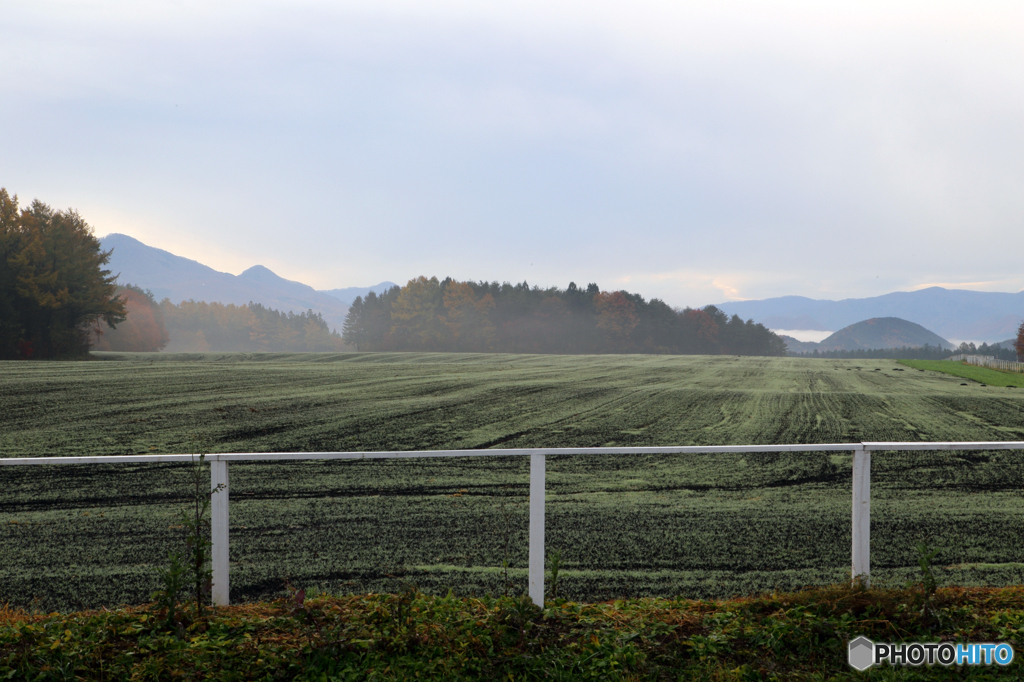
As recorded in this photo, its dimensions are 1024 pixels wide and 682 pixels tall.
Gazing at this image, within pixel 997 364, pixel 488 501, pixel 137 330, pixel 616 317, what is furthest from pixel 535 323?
pixel 488 501

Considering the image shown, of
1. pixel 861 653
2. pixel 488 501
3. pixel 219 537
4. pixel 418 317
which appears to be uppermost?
pixel 418 317

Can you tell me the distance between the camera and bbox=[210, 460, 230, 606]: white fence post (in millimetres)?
4223

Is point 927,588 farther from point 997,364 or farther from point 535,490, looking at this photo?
point 997,364

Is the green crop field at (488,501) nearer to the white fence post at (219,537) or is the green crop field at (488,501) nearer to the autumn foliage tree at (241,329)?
the white fence post at (219,537)

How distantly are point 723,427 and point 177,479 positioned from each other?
48.0ft

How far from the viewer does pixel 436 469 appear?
38.1ft

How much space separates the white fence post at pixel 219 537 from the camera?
4223 mm

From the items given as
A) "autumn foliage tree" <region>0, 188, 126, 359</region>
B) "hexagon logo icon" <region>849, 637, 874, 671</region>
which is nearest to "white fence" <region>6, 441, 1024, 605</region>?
"hexagon logo icon" <region>849, 637, 874, 671</region>

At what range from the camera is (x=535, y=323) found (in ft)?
333

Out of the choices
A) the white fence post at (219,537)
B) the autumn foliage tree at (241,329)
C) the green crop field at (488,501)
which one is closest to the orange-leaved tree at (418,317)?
the autumn foliage tree at (241,329)

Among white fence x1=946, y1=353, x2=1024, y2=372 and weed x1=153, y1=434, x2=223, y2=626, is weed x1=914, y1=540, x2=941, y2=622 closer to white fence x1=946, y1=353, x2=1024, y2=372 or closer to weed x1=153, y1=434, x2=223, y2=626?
weed x1=153, y1=434, x2=223, y2=626

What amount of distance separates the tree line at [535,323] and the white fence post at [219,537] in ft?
287

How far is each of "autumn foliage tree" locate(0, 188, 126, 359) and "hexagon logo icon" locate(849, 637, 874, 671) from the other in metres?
52.2

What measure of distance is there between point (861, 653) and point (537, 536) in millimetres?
2053
